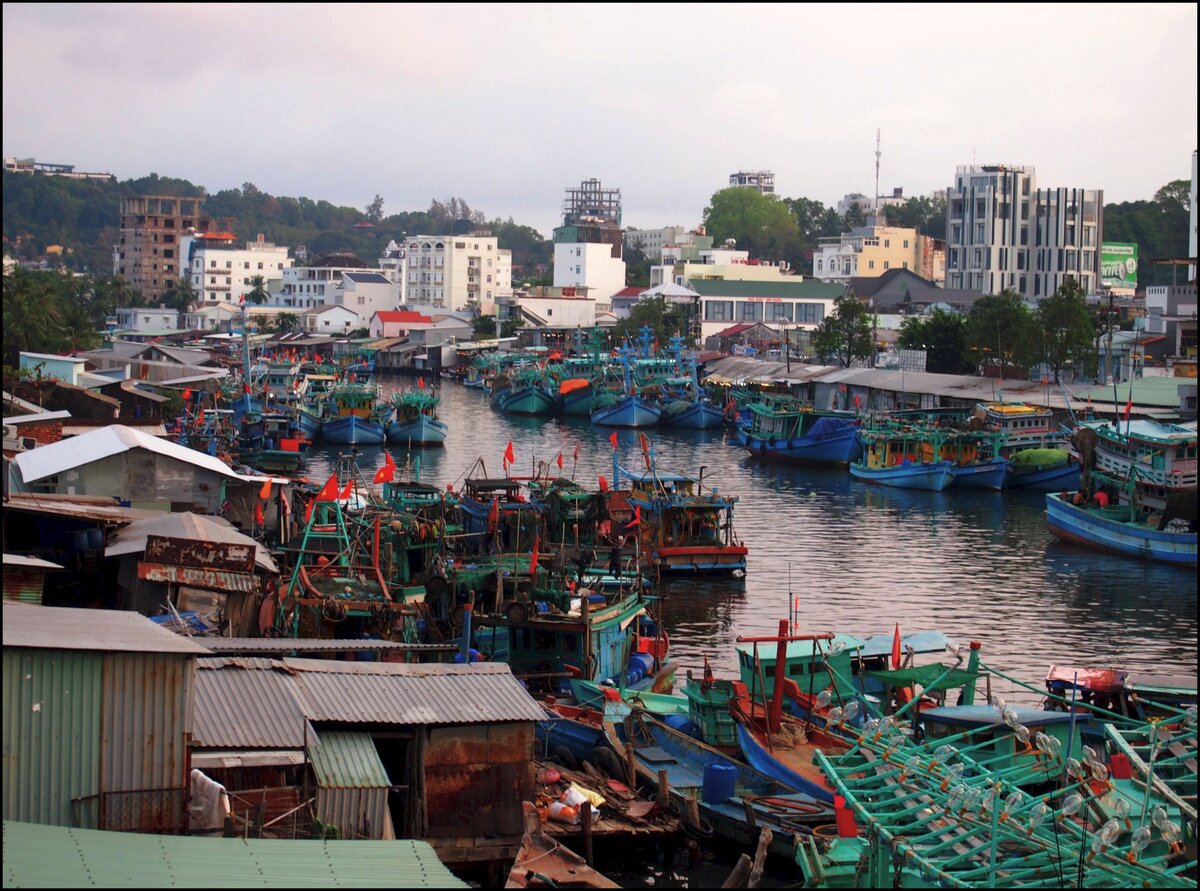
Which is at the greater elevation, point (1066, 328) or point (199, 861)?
point (1066, 328)

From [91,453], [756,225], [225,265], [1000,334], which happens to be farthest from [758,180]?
[91,453]

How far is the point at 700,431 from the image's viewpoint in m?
49.5

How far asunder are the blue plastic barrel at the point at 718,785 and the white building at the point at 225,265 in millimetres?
82920

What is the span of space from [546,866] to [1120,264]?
69710 millimetres

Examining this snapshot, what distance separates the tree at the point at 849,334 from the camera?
180ft

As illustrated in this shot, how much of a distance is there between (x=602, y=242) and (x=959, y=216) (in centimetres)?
2465

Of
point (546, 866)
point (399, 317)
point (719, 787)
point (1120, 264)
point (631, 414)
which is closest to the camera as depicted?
point (546, 866)

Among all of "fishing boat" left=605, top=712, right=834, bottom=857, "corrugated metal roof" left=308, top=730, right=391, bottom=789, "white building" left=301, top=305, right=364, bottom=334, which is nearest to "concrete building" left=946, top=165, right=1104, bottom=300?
"white building" left=301, top=305, right=364, bottom=334

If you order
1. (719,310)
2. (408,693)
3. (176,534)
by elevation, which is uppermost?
(719,310)

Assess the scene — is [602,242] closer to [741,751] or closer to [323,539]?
[323,539]

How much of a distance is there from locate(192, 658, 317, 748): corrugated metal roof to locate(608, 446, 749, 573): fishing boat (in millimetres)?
12459

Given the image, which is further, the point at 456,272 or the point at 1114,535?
the point at 456,272

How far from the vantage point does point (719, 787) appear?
40.0 ft

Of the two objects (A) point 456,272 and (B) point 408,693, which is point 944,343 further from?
(B) point 408,693
